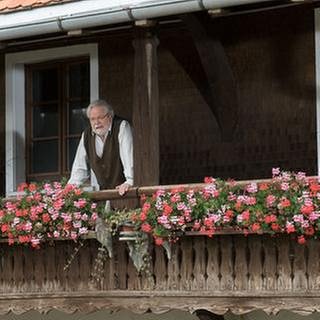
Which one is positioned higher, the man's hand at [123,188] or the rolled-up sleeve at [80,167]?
the rolled-up sleeve at [80,167]

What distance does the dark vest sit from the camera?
43.7 feet

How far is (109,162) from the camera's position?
13344 mm

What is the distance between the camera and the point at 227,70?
13.6 meters

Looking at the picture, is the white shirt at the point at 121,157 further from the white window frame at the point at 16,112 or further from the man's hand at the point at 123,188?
the white window frame at the point at 16,112

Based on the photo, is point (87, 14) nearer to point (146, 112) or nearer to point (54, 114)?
point (146, 112)

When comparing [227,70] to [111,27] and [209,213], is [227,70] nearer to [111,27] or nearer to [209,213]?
[111,27]

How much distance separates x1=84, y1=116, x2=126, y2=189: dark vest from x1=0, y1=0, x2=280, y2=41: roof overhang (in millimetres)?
1080

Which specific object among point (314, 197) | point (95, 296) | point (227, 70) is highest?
point (227, 70)

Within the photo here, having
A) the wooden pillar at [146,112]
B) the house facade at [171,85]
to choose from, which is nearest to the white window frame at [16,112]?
the house facade at [171,85]

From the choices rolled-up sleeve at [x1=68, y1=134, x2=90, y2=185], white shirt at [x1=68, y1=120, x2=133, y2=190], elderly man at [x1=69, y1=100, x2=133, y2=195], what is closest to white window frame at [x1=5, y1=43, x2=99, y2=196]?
Result: white shirt at [x1=68, y1=120, x2=133, y2=190]

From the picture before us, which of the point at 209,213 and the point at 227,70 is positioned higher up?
the point at 227,70

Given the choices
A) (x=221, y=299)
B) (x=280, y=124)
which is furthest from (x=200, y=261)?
(x=280, y=124)

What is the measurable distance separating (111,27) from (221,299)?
9.84ft

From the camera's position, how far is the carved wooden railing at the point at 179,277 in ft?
39.3
